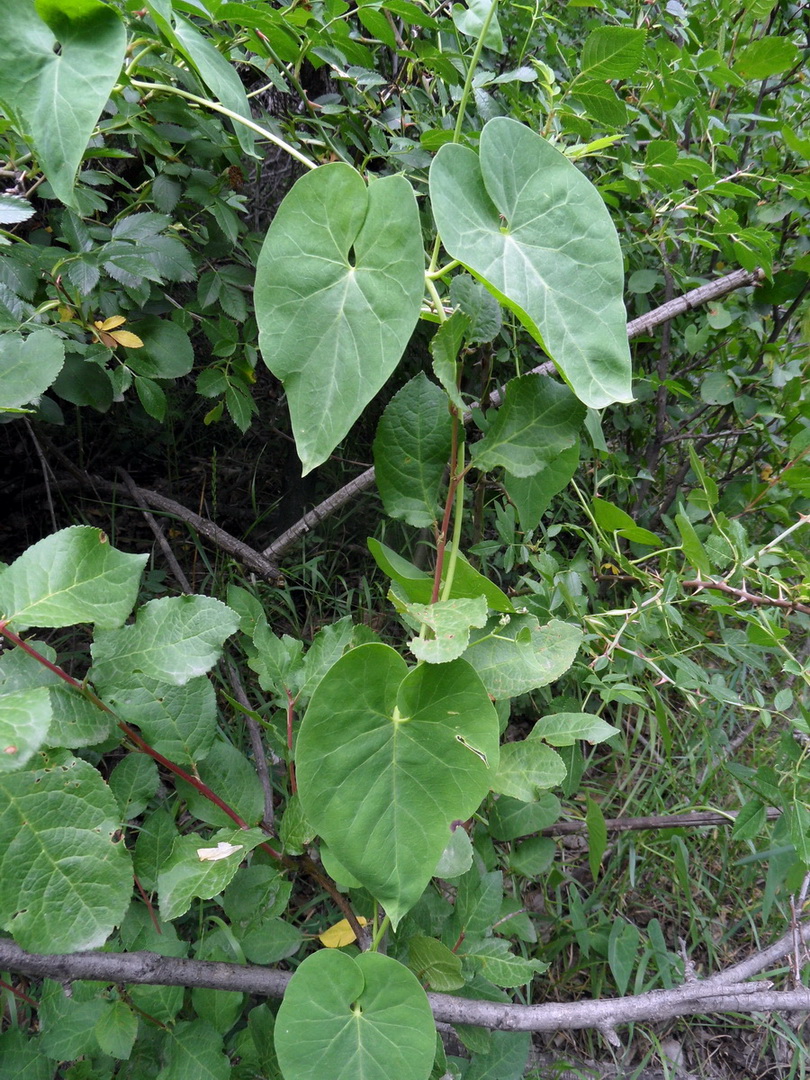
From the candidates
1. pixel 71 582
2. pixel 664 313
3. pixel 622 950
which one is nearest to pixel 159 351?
pixel 71 582

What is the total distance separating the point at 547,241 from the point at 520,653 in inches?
12.3

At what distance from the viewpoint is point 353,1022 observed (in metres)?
0.51

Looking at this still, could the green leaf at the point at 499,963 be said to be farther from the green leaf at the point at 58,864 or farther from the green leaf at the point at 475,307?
the green leaf at the point at 475,307

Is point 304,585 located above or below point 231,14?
below

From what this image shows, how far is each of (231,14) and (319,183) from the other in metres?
0.28

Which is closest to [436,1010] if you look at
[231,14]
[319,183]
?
[319,183]

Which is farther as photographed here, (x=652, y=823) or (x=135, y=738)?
(x=652, y=823)

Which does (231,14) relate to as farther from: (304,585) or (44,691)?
(304,585)

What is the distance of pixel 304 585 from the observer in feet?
4.96

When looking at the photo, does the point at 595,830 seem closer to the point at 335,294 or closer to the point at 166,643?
the point at 166,643

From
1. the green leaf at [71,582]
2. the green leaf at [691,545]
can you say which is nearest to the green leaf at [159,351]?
the green leaf at [71,582]

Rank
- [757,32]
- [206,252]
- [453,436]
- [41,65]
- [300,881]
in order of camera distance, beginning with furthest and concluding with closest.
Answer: [757,32]
[300,881]
[206,252]
[453,436]
[41,65]

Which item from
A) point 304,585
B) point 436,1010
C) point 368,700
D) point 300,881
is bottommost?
point 300,881

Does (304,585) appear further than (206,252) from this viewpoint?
Yes
